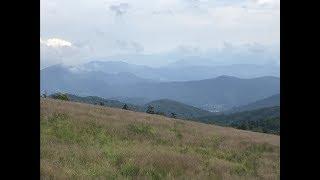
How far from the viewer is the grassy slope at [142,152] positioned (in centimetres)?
1238

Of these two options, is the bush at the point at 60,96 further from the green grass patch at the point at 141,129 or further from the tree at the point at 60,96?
the green grass patch at the point at 141,129

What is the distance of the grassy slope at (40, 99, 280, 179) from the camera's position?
12383mm

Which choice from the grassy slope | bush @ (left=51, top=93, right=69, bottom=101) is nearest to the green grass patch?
the grassy slope

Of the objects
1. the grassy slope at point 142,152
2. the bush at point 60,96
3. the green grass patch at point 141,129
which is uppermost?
the bush at point 60,96

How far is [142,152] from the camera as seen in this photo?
14.6 metres

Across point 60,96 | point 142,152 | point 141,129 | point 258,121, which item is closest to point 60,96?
point 60,96

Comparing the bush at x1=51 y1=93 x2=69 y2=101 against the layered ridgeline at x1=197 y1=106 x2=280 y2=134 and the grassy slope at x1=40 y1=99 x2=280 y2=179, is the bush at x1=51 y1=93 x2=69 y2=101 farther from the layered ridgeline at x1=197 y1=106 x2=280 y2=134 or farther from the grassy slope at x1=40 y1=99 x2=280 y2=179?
the grassy slope at x1=40 y1=99 x2=280 y2=179

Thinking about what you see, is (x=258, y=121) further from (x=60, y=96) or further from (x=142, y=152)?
(x=142, y=152)

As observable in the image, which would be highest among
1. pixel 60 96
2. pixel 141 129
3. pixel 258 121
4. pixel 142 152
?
pixel 60 96

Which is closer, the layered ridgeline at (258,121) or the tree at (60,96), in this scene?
the tree at (60,96)

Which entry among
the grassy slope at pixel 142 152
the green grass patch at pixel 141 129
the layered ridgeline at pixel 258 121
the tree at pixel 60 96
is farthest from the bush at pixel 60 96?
the green grass patch at pixel 141 129

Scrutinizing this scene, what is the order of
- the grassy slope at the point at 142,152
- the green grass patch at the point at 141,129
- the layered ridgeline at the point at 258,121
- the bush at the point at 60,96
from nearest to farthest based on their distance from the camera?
1. the grassy slope at the point at 142,152
2. the green grass patch at the point at 141,129
3. the bush at the point at 60,96
4. the layered ridgeline at the point at 258,121
